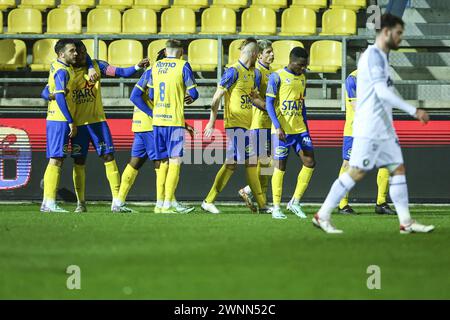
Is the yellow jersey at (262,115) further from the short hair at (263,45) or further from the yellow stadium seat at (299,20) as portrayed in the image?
the yellow stadium seat at (299,20)

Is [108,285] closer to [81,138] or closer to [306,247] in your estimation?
[306,247]

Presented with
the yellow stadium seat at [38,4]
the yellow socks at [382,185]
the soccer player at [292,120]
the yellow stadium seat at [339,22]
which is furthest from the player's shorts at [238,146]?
the yellow stadium seat at [38,4]

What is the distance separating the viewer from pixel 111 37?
18.2 meters

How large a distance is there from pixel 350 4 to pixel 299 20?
1038mm

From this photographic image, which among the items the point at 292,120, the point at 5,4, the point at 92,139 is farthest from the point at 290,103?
the point at 5,4

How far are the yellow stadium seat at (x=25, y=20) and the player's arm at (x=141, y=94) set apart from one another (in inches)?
223

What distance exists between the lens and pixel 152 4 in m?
20.3

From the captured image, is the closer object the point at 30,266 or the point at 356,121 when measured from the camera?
the point at 30,266

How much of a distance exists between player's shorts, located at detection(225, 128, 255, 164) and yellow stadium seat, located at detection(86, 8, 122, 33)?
19.5 feet

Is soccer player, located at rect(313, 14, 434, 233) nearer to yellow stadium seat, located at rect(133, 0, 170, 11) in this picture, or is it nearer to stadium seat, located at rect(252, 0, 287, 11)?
stadium seat, located at rect(252, 0, 287, 11)

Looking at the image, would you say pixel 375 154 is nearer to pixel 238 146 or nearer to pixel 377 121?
pixel 377 121
